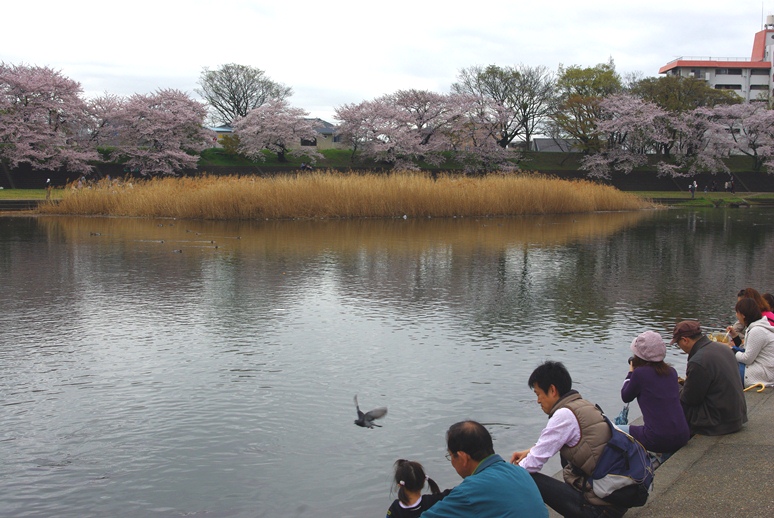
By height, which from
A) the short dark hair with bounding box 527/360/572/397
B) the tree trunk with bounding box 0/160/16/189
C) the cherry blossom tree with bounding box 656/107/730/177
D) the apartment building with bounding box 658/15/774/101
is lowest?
the short dark hair with bounding box 527/360/572/397

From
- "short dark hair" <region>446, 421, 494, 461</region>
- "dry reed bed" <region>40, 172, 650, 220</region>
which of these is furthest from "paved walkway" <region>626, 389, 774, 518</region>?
"dry reed bed" <region>40, 172, 650, 220</region>

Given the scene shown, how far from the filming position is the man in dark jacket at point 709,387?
211 inches

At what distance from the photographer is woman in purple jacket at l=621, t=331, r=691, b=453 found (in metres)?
4.91

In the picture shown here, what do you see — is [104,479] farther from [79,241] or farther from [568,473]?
[79,241]

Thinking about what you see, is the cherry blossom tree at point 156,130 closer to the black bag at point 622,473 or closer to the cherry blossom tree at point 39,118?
the cherry blossom tree at point 39,118

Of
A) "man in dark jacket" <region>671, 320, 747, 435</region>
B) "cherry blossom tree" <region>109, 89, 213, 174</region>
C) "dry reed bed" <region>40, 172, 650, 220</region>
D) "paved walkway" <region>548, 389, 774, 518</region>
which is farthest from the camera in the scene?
"cherry blossom tree" <region>109, 89, 213, 174</region>

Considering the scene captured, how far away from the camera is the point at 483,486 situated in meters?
3.33

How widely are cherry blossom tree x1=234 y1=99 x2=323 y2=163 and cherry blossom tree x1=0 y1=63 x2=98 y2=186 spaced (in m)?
13.3

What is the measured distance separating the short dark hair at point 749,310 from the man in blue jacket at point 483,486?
13.1 ft

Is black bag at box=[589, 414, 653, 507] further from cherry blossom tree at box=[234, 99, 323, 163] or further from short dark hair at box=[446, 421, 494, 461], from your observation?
cherry blossom tree at box=[234, 99, 323, 163]

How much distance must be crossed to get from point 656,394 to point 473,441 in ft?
6.83

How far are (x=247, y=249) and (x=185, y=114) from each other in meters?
41.0

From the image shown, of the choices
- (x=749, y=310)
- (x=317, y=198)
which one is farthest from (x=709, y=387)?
(x=317, y=198)

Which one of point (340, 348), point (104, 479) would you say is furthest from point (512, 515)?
point (340, 348)
